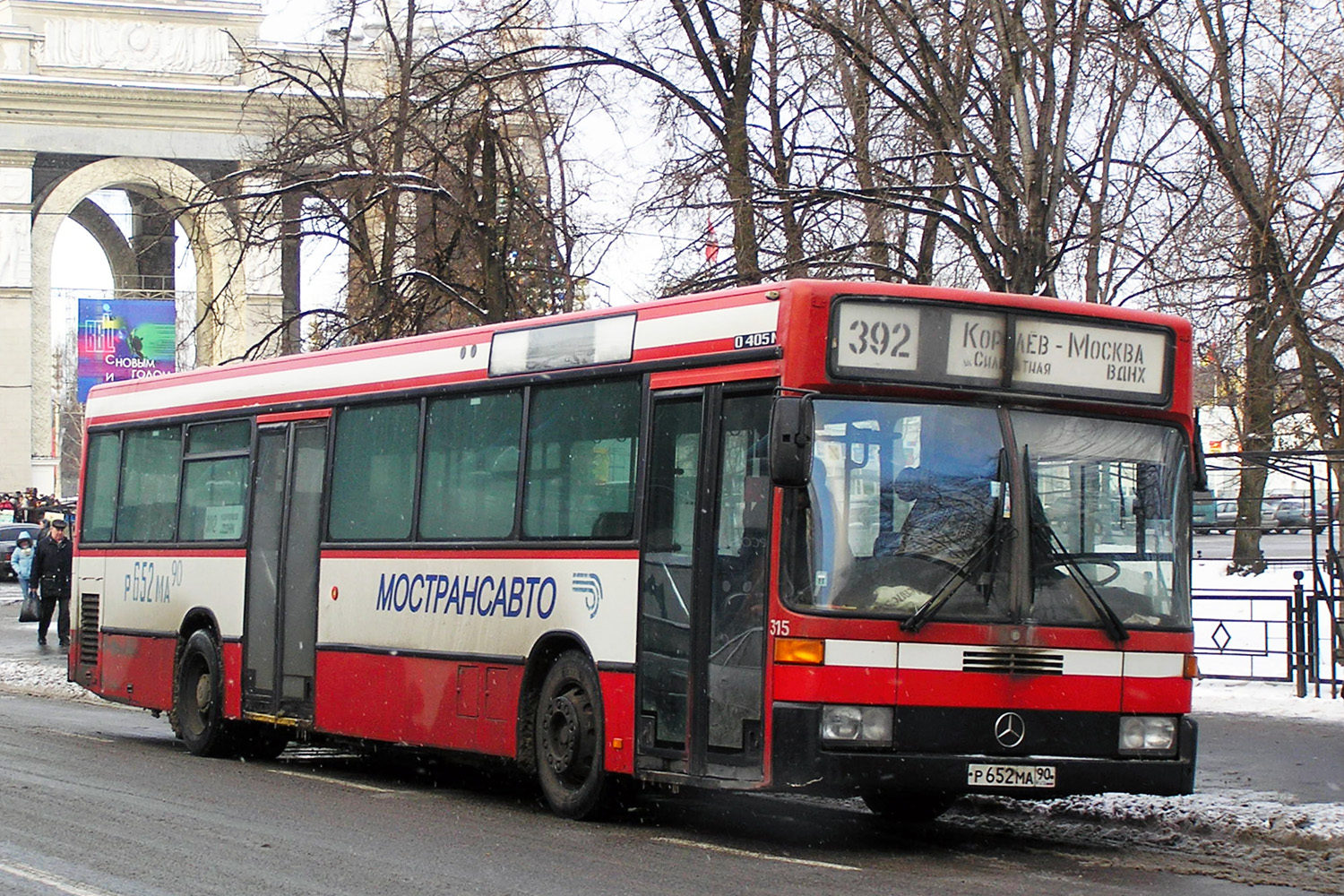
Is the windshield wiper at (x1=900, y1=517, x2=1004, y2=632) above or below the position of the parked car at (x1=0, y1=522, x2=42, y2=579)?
below

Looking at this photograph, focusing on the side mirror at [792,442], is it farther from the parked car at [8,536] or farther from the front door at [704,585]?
the parked car at [8,536]

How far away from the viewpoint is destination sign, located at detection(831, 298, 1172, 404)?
31.8 ft

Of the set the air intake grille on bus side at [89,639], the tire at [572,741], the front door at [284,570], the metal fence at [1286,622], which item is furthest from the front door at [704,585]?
the air intake grille on bus side at [89,639]

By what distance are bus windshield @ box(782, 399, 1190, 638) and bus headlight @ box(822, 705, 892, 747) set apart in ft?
1.50

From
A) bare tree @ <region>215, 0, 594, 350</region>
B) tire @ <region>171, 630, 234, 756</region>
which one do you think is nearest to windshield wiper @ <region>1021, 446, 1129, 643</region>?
tire @ <region>171, 630, 234, 756</region>

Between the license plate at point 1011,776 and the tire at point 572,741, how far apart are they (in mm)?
2215

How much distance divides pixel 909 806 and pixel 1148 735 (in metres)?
1.82

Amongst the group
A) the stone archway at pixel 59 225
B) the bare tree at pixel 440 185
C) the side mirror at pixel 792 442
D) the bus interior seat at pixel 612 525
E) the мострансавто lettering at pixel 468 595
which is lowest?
the мострансавто lettering at pixel 468 595

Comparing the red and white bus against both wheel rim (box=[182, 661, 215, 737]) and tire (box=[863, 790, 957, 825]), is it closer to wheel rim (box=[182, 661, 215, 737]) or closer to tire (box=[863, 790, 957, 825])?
tire (box=[863, 790, 957, 825])

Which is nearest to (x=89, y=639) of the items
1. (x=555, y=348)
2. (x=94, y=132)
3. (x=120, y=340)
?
(x=555, y=348)

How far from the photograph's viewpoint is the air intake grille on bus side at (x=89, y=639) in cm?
1714

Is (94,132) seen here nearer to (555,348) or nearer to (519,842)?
(555,348)

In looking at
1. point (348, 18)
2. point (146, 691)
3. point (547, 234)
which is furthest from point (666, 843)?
point (348, 18)

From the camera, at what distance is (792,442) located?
9.15 meters
